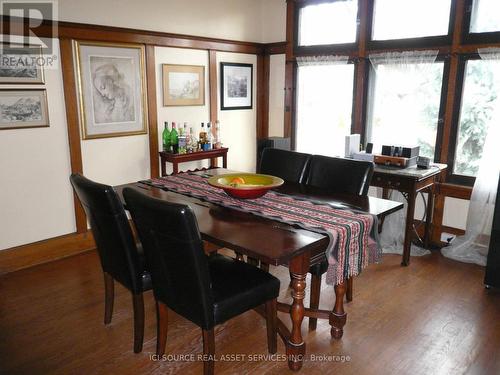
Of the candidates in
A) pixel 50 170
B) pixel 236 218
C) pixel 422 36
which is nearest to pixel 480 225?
pixel 422 36

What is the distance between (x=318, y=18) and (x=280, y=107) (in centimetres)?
108

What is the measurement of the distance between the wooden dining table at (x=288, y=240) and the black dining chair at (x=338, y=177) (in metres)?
0.14

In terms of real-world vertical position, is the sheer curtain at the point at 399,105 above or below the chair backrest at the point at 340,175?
above

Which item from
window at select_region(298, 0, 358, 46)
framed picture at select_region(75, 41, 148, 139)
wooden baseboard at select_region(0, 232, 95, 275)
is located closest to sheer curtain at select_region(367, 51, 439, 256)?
window at select_region(298, 0, 358, 46)

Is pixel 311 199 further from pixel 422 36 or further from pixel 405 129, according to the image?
pixel 422 36

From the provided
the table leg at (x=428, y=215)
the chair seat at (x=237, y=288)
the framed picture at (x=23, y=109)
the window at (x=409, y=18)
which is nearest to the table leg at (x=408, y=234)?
the table leg at (x=428, y=215)

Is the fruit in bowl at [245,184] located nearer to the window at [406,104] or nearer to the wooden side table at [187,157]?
the wooden side table at [187,157]

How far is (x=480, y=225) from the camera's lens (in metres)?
3.46

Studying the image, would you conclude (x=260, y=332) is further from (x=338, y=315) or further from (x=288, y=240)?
(x=288, y=240)

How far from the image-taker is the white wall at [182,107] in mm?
4117

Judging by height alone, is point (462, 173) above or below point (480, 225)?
above

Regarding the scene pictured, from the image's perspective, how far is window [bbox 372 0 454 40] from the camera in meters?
3.67

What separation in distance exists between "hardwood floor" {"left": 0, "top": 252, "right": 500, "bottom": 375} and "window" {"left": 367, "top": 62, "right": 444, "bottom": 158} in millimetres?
1352

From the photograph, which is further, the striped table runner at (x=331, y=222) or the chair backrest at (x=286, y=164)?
the chair backrest at (x=286, y=164)
